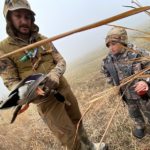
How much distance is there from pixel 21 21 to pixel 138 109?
1.49 meters

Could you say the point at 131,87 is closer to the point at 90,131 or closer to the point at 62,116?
the point at 62,116

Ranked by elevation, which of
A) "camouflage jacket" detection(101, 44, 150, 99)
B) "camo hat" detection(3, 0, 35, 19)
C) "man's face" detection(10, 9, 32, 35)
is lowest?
"camouflage jacket" detection(101, 44, 150, 99)

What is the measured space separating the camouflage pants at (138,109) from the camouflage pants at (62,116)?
22.5 inches

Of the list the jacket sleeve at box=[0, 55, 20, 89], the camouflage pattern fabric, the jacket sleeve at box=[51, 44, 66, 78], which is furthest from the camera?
the camouflage pattern fabric

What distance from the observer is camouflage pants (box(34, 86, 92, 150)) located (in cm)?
304

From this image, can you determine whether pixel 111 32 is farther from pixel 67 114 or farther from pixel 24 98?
pixel 24 98

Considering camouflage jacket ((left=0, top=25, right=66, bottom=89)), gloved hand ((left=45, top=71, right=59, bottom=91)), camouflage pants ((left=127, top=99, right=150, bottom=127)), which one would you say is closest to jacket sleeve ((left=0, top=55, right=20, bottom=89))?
camouflage jacket ((left=0, top=25, right=66, bottom=89))

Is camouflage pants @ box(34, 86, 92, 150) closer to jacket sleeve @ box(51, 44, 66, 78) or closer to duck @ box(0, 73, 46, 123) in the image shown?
jacket sleeve @ box(51, 44, 66, 78)

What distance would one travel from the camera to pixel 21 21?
10.0 ft

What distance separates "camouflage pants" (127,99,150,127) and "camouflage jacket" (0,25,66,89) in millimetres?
847

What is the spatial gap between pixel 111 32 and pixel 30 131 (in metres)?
2.46

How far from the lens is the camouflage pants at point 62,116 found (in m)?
3.04

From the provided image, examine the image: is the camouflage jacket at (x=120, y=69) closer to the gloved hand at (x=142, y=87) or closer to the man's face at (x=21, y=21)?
the gloved hand at (x=142, y=87)

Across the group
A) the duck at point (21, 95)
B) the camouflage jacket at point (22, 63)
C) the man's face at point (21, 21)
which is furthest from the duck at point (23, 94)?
the man's face at point (21, 21)
